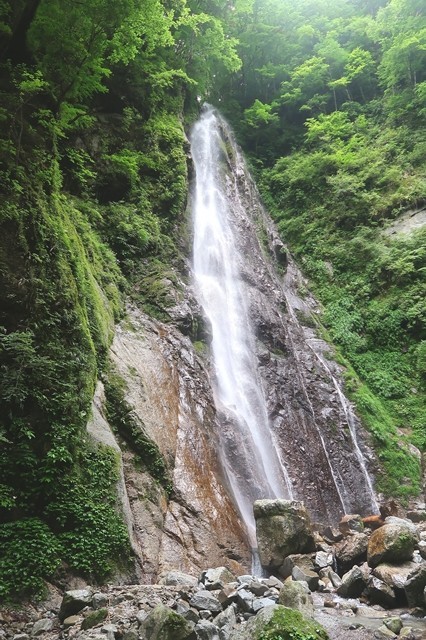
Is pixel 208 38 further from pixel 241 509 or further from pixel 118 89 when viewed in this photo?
pixel 241 509

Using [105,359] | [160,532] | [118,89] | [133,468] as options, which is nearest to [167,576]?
[160,532]

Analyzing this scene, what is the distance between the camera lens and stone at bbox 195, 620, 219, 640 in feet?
14.7

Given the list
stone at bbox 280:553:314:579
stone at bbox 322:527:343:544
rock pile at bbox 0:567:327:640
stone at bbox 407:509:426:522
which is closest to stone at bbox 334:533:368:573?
stone at bbox 280:553:314:579

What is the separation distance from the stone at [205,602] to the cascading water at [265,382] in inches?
136

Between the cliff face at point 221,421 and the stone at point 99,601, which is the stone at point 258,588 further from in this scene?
the stone at point 99,601

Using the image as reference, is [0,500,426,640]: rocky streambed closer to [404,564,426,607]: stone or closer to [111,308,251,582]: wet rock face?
[404,564,426,607]: stone

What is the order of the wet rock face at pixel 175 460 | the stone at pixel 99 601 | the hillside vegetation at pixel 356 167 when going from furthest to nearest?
the hillside vegetation at pixel 356 167 → the wet rock face at pixel 175 460 → the stone at pixel 99 601

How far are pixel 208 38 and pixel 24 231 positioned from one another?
1789 cm

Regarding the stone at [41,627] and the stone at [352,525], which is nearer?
the stone at [41,627]

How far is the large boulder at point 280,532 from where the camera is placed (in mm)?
7895

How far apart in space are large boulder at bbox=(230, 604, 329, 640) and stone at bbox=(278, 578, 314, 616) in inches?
51.3

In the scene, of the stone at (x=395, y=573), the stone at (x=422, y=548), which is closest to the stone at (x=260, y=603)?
the stone at (x=395, y=573)

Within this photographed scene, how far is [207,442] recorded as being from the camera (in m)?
9.79

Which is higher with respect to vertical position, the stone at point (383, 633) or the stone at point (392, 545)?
the stone at point (392, 545)
